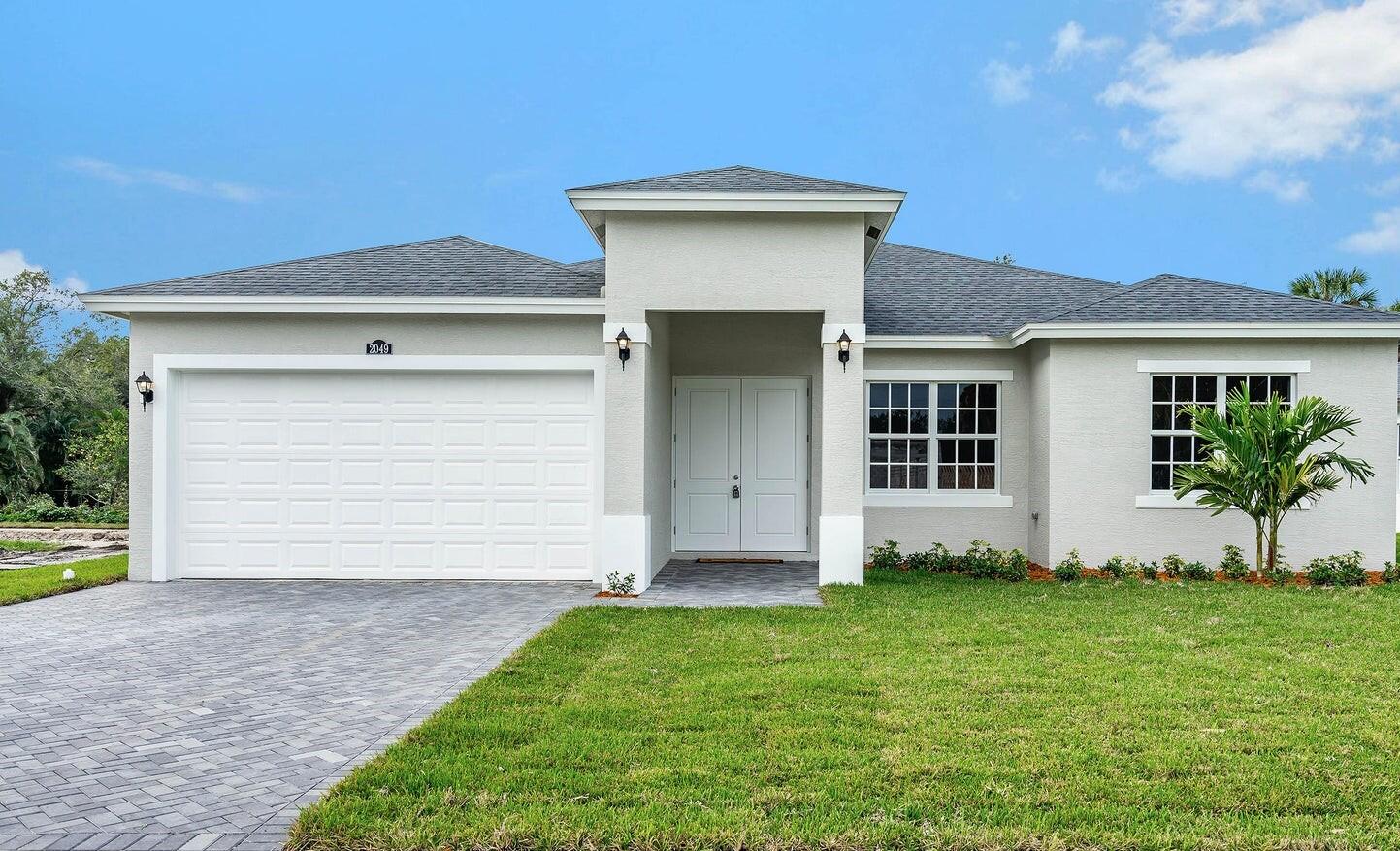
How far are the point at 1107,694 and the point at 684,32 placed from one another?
40.7m

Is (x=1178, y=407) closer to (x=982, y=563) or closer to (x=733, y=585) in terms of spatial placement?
(x=982, y=563)

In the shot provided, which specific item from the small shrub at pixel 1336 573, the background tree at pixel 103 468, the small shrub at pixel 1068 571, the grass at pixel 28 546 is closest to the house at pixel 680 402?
the small shrub at pixel 1068 571

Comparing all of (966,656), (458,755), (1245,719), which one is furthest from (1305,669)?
(458,755)

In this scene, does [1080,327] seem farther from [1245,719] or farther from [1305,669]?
[1245,719]

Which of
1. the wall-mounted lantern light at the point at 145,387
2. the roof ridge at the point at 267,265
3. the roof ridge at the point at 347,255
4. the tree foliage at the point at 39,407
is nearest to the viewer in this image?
the wall-mounted lantern light at the point at 145,387

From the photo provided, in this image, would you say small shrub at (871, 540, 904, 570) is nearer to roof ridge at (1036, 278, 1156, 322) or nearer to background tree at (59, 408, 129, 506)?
roof ridge at (1036, 278, 1156, 322)

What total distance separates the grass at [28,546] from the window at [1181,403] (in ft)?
54.1

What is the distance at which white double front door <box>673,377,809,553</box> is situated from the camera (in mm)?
13367

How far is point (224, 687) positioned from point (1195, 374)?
11.5 metres

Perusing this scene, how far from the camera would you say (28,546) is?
1512cm

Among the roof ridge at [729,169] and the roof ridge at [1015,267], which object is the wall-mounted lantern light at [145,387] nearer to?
the roof ridge at [729,169]

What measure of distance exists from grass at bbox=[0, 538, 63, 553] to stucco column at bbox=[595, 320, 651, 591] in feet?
33.5

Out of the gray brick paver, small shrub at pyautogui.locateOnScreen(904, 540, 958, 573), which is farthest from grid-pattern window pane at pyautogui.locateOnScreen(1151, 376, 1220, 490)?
the gray brick paver

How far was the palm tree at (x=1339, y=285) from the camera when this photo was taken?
24.8 m
